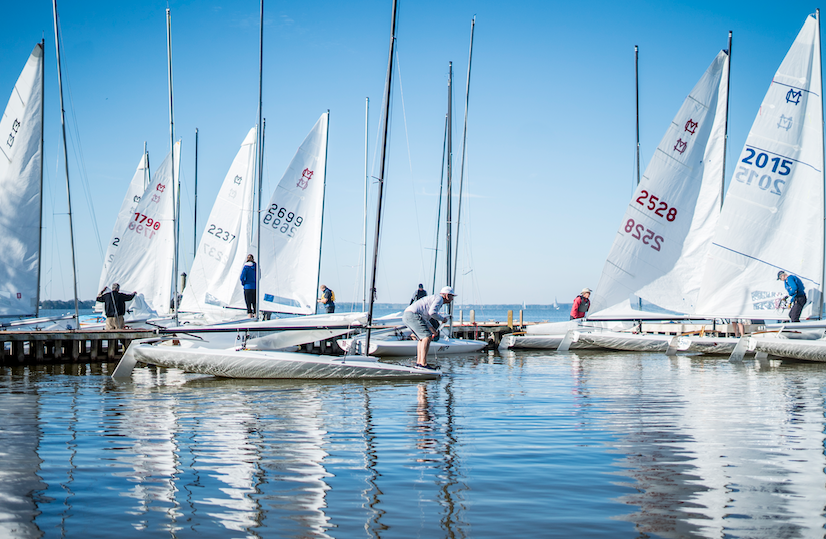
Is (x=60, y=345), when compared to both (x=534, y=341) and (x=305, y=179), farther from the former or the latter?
(x=534, y=341)

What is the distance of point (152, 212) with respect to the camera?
22406 mm

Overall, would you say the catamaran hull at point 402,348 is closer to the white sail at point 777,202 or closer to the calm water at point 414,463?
the white sail at point 777,202

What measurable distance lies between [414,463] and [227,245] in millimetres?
16511

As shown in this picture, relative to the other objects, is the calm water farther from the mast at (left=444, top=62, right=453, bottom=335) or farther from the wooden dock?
the mast at (left=444, top=62, right=453, bottom=335)

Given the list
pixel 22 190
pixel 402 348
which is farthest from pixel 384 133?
pixel 22 190

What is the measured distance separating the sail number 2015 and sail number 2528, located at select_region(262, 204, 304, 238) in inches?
416

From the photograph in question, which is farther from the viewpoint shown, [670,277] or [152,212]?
[152,212]

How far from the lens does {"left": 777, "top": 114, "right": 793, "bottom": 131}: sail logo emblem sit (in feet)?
53.6

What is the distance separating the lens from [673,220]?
18.4 meters

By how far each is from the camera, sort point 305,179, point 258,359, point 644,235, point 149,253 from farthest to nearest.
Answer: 1. point 149,253
2. point 644,235
3. point 305,179
4. point 258,359

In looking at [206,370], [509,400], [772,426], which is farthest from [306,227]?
[772,426]

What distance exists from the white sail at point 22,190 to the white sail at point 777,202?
15.1 metres

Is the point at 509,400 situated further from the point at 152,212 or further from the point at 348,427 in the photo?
the point at 152,212

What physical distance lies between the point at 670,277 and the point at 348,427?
13.4 meters
